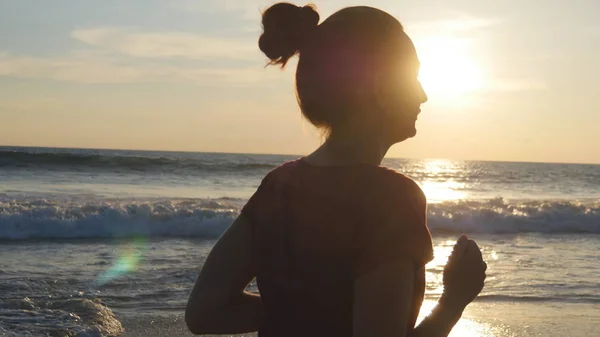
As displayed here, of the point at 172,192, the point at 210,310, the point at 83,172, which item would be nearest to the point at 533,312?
the point at 210,310

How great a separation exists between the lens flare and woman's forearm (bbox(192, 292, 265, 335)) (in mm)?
6492

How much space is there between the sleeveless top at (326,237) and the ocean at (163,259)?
4.65 metres

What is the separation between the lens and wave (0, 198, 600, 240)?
1278 cm

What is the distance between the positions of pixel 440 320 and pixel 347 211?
0.92 ft

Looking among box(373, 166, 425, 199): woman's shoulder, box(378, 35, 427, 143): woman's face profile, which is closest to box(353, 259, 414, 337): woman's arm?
box(373, 166, 425, 199): woman's shoulder

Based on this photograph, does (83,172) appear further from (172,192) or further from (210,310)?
(210,310)

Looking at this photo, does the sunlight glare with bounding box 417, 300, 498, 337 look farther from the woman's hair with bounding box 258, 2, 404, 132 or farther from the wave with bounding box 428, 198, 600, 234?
the wave with bounding box 428, 198, 600, 234

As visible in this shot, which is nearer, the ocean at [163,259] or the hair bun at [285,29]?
the hair bun at [285,29]

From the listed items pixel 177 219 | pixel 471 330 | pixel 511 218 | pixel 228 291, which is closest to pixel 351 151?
pixel 228 291

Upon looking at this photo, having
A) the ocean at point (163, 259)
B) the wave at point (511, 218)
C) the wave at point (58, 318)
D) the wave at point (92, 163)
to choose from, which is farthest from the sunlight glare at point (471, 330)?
the wave at point (92, 163)

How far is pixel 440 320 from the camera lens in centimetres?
131

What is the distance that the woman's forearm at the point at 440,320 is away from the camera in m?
1.29

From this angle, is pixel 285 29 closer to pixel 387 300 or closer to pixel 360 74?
pixel 360 74

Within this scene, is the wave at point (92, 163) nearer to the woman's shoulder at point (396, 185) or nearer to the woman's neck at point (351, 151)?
the woman's neck at point (351, 151)
